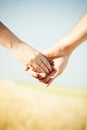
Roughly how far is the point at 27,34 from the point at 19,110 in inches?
18.0

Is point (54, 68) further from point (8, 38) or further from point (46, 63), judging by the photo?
point (8, 38)

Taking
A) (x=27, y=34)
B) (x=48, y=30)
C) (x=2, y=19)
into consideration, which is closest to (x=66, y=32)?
(x=48, y=30)

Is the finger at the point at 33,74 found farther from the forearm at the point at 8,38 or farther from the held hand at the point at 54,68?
the forearm at the point at 8,38

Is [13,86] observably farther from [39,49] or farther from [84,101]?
[84,101]

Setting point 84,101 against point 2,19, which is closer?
point 84,101

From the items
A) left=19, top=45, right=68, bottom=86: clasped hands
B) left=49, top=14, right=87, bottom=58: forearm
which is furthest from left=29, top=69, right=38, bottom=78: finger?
left=49, top=14, right=87, bottom=58: forearm

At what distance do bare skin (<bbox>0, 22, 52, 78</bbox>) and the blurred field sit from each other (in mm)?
114

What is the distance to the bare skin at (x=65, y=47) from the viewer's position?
1610 mm

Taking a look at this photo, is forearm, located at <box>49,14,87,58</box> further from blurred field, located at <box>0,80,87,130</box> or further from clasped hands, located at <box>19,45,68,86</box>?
blurred field, located at <box>0,80,87,130</box>

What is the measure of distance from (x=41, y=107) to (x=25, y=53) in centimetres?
33

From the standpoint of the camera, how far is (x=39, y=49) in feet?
5.36

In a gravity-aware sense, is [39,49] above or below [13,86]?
above

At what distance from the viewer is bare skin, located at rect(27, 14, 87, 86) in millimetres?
1610

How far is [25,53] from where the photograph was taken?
1640mm
